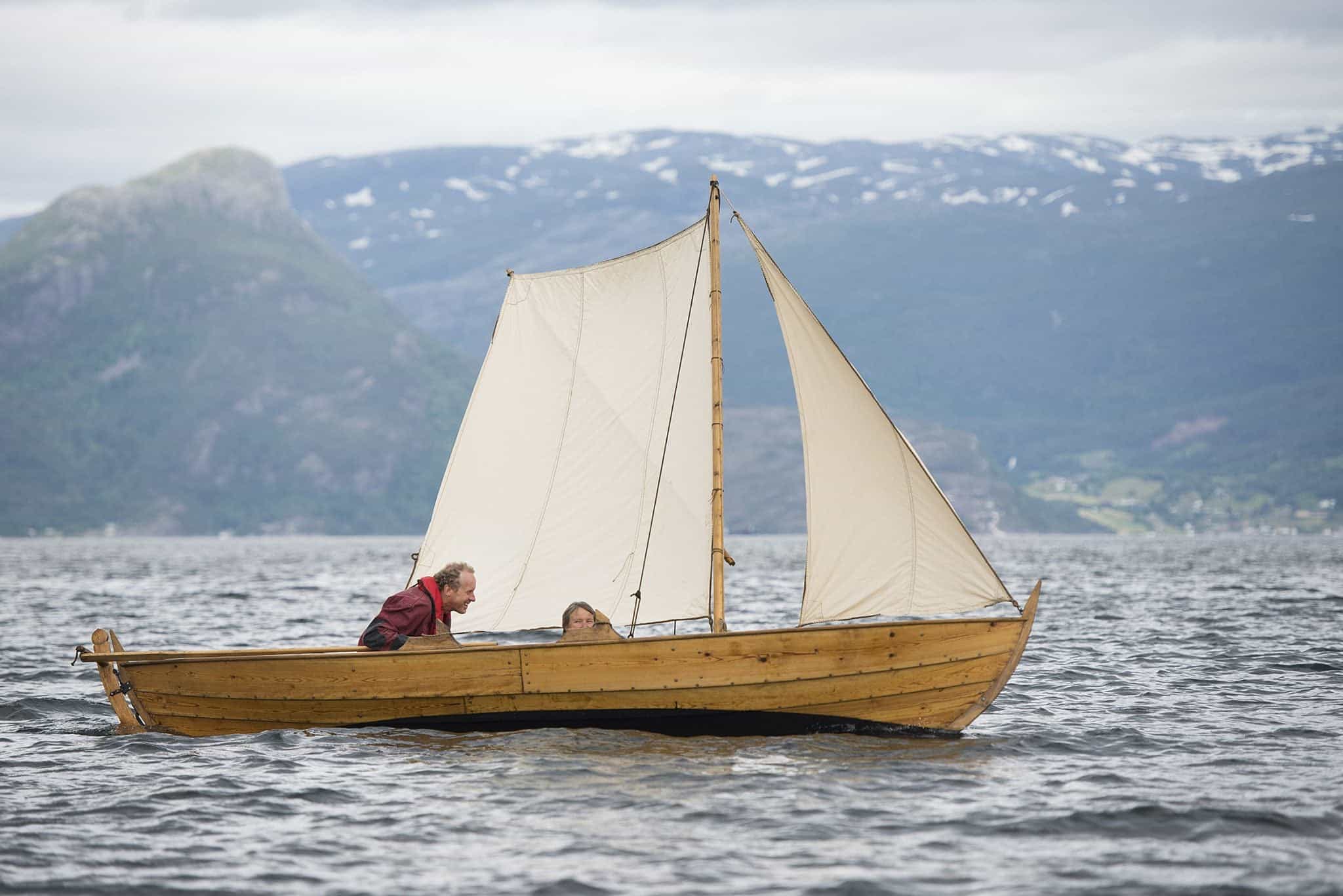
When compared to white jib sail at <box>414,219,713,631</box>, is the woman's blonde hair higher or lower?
lower

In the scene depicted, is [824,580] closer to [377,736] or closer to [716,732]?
[716,732]

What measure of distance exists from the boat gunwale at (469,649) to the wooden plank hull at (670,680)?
28 millimetres

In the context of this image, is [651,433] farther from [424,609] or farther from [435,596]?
[424,609]

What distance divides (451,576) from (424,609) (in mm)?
511

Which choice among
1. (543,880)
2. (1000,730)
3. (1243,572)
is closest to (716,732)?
(1000,730)

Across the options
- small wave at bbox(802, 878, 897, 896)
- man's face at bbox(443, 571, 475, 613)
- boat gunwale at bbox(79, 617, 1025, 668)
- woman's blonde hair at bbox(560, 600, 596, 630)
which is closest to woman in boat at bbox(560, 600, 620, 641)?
woman's blonde hair at bbox(560, 600, 596, 630)

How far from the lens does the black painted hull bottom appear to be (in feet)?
58.5

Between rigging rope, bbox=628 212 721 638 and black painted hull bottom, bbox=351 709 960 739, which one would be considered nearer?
black painted hull bottom, bbox=351 709 960 739

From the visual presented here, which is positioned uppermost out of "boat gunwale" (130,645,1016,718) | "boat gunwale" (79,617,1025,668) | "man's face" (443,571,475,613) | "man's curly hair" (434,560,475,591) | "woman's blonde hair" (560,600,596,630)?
"man's curly hair" (434,560,475,591)

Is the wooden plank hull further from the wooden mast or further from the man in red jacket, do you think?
the wooden mast

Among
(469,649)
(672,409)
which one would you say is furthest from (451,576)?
(672,409)

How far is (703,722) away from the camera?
17.9 metres

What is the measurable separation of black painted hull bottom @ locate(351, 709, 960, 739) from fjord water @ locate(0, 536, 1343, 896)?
15 centimetres

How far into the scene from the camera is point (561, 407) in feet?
66.1
